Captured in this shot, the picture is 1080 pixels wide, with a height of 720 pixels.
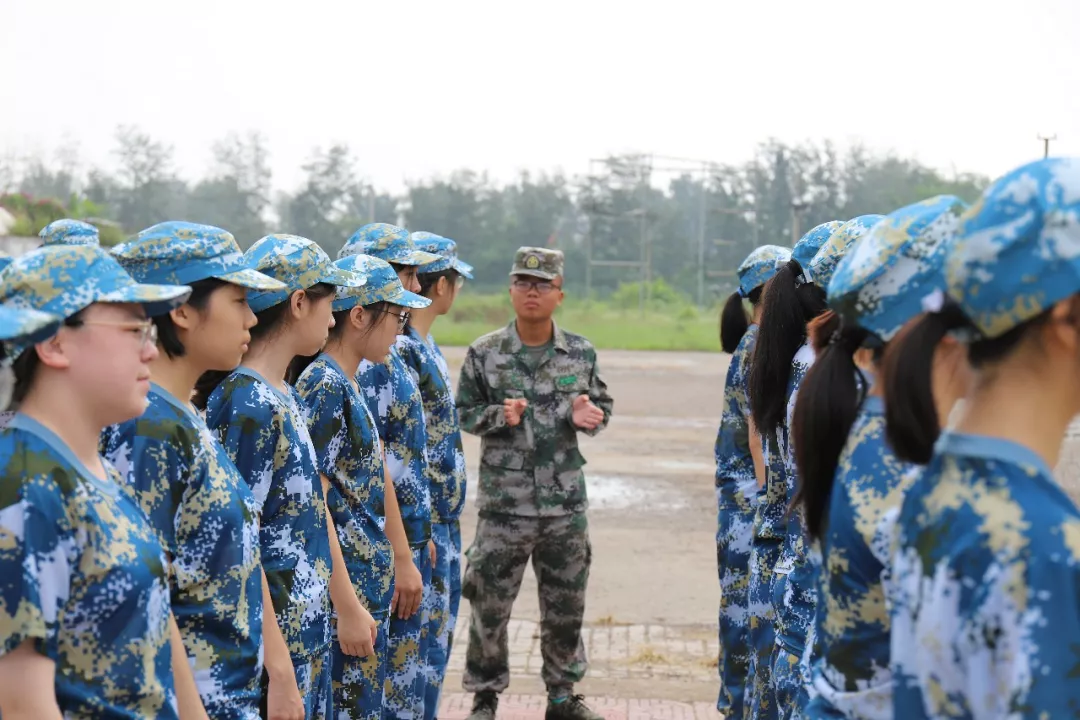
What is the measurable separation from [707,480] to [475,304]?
27454 millimetres

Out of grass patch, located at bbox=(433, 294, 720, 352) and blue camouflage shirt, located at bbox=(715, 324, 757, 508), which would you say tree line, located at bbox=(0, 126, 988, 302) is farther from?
blue camouflage shirt, located at bbox=(715, 324, 757, 508)

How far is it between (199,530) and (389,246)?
3.11 metres

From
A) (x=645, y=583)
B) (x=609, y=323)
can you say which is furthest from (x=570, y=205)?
(x=645, y=583)

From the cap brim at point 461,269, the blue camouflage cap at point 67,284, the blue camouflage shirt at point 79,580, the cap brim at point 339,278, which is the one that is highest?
the blue camouflage cap at point 67,284

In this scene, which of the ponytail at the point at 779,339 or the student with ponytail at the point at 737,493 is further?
the student with ponytail at the point at 737,493

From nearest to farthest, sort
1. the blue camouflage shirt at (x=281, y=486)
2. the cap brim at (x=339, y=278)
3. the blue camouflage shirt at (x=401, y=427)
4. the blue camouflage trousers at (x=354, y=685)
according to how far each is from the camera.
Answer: the blue camouflage shirt at (x=281, y=486)
the cap brim at (x=339, y=278)
the blue camouflage trousers at (x=354, y=685)
the blue camouflage shirt at (x=401, y=427)

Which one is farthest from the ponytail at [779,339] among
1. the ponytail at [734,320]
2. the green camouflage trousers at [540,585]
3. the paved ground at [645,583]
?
the paved ground at [645,583]

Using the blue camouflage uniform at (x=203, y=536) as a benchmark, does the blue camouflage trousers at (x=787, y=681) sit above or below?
below

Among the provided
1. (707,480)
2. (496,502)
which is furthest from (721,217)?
(496,502)

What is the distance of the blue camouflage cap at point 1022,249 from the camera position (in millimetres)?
1537

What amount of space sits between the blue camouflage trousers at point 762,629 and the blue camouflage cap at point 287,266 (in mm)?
2093

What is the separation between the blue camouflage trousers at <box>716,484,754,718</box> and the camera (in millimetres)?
5781

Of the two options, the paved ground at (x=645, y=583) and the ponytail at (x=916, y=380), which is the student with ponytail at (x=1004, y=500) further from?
the paved ground at (x=645, y=583)

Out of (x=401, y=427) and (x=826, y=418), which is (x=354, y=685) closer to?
(x=401, y=427)
